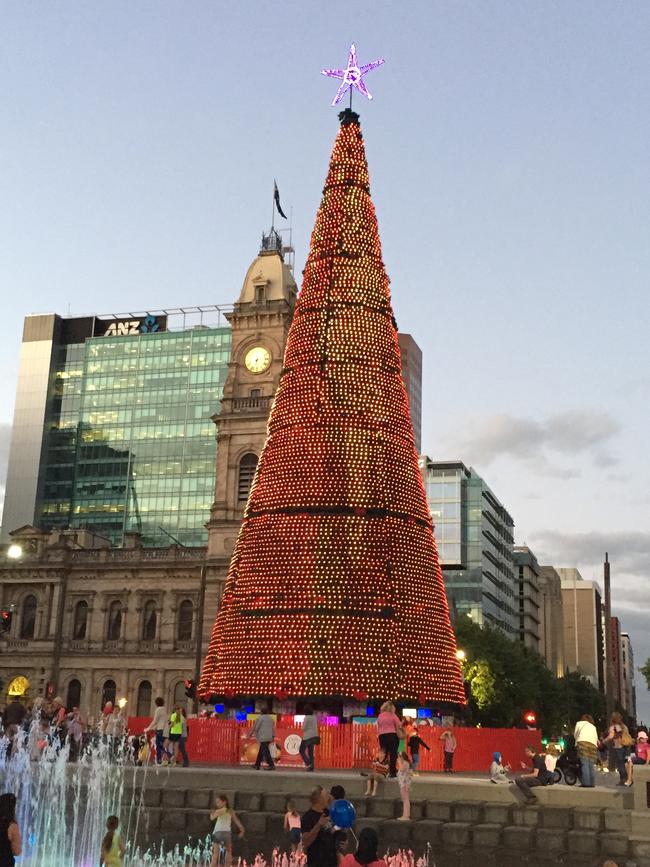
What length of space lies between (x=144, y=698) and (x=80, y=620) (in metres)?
7.29

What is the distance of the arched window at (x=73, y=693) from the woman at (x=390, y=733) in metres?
53.5

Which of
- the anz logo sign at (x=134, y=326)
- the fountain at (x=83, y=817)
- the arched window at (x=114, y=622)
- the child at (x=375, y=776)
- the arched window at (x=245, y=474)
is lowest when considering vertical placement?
the fountain at (x=83, y=817)

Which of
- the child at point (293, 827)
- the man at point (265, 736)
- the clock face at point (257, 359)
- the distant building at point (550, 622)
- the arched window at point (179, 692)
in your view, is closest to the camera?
the child at point (293, 827)

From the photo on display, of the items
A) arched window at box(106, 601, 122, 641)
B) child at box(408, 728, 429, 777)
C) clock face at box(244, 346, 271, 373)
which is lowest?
child at box(408, 728, 429, 777)

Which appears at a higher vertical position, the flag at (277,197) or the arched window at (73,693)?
the flag at (277,197)

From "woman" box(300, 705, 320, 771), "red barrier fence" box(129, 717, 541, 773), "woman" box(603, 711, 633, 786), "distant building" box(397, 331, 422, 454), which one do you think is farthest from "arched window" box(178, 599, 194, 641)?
"distant building" box(397, 331, 422, 454)

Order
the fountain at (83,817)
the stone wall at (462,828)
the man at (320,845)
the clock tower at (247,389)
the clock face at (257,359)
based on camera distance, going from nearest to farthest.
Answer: the man at (320,845) < the stone wall at (462,828) < the fountain at (83,817) < the clock tower at (247,389) < the clock face at (257,359)

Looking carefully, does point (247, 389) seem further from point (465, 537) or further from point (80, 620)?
point (465, 537)

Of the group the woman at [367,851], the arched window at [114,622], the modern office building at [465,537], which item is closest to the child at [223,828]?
the woman at [367,851]

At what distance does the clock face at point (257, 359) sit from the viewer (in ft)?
233

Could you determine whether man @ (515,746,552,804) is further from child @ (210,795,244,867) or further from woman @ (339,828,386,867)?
woman @ (339,828,386,867)

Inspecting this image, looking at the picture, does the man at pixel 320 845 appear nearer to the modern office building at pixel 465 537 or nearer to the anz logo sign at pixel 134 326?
the anz logo sign at pixel 134 326

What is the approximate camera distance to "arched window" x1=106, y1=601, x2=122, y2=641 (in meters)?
70.6

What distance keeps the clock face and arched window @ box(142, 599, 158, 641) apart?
675 inches
